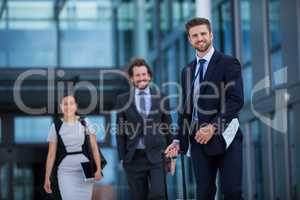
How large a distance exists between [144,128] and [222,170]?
2010mm

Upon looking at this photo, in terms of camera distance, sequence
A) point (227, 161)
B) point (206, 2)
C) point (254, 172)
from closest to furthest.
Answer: point (227, 161), point (206, 2), point (254, 172)

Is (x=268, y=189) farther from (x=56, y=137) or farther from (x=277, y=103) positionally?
(x=56, y=137)

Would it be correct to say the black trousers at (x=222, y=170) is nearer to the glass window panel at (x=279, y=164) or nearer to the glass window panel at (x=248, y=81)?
the glass window panel at (x=279, y=164)

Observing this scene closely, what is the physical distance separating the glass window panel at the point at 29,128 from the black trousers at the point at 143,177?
13.7m

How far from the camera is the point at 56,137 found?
8164 mm

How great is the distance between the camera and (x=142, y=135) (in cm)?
746

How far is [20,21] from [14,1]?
0.66 meters

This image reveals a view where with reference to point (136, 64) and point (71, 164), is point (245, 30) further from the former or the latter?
→ point (136, 64)

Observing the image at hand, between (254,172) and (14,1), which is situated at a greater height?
(14,1)

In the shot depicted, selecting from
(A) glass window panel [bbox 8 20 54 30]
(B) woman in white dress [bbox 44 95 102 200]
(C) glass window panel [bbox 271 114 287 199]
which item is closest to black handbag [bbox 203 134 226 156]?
(B) woman in white dress [bbox 44 95 102 200]

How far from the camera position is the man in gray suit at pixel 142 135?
744 cm

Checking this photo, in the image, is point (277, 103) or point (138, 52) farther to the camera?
point (138, 52)

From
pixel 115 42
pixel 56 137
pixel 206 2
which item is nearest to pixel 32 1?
pixel 115 42

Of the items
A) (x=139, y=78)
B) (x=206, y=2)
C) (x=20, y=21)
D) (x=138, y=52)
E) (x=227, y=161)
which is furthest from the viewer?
(x=138, y=52)
